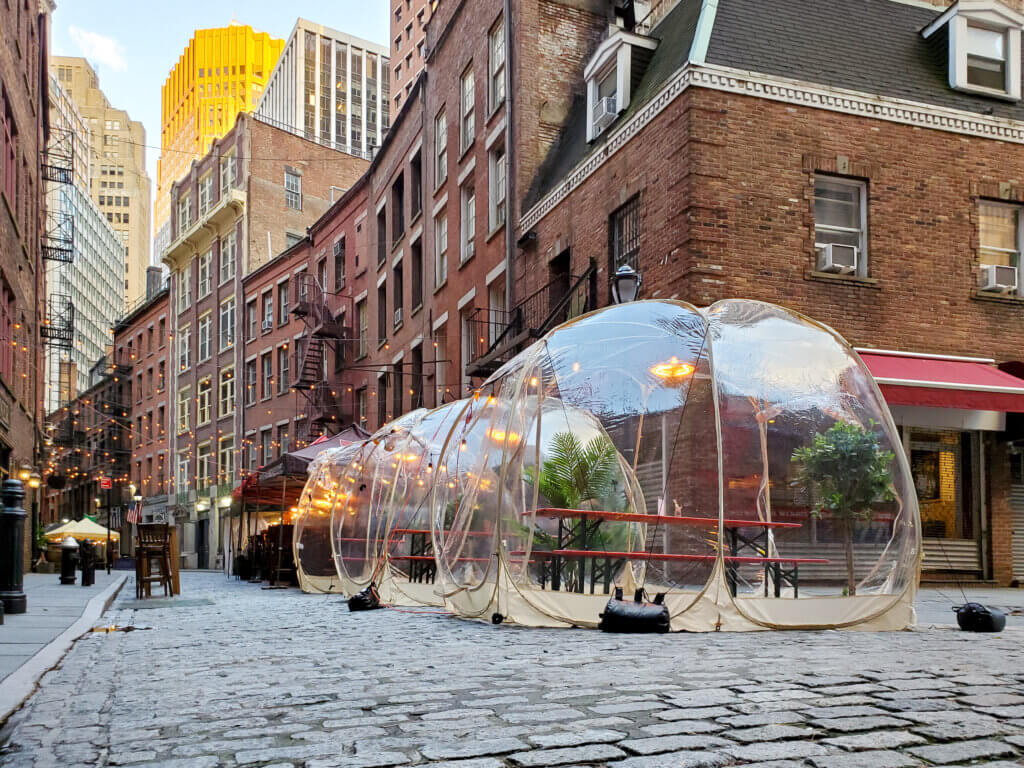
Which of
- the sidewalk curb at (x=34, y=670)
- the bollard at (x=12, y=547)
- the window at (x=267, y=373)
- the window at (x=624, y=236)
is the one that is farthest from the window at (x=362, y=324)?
the sidewalk curb at (x=34, y=670)

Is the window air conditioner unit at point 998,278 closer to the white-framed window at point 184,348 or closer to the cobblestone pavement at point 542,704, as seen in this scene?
the cobblestone pavement at point 542,704

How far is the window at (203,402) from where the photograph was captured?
47375mm

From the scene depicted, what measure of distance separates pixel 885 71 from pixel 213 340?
3649 cm

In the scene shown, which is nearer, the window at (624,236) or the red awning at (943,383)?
the red awning at (943,383)

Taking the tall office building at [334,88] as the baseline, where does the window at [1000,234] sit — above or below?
below

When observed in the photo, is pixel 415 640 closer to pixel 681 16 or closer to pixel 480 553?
pixel 480 553

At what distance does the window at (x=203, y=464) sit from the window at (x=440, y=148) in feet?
77.3

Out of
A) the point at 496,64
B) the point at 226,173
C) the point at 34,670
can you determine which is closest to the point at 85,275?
the point at 226,173

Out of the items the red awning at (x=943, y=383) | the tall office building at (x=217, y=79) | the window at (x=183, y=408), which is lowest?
the red awning at (x=943, y=383)

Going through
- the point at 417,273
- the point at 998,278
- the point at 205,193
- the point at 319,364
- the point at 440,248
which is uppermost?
the point at 205,193

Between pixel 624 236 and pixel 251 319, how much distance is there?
2992 centimetres

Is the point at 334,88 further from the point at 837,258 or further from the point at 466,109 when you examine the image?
the point at 837,258

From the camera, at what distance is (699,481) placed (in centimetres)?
865

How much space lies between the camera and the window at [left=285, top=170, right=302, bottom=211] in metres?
45.9
